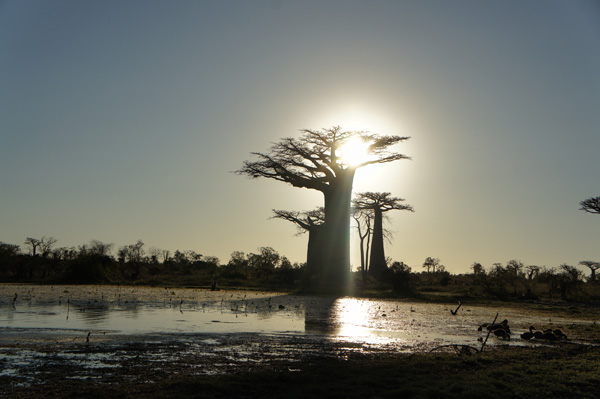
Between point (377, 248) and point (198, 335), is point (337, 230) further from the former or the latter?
point (198, 335)

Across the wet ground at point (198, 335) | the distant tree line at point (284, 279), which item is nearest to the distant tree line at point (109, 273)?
the distant tree line at point (284, 279)

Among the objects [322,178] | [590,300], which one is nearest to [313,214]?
[322,178]

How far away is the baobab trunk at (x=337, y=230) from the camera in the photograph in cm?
3162

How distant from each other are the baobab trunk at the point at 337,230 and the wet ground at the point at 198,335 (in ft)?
40.8

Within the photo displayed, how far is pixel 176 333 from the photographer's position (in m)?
10.9

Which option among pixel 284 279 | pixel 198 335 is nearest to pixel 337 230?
pixel 284 279

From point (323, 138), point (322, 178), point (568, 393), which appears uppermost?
point (323, 138)

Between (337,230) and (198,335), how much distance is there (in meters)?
21.5

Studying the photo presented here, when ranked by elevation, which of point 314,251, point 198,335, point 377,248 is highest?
point 377,248

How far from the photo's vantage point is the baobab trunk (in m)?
31.6

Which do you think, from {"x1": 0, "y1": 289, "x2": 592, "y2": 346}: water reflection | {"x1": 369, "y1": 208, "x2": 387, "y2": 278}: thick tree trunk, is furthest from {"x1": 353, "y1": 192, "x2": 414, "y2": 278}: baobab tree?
{"x1": 0, "y1": 289, "x2": 592, "y2": 346}: water reflection

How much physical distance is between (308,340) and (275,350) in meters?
1.49

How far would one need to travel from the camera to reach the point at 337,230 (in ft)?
104

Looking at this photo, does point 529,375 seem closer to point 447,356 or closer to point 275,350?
point 447,356
